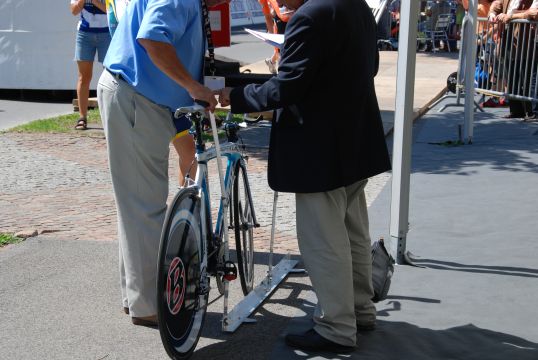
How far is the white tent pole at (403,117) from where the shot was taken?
578 centimetres

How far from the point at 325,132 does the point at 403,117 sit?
1.63 m

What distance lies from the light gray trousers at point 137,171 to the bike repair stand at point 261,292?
43 cm

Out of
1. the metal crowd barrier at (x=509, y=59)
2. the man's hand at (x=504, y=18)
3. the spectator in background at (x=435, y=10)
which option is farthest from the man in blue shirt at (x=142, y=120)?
the spectator in background at (x=435, y=10)

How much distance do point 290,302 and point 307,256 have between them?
909 mm

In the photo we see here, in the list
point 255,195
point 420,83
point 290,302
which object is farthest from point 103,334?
point 420,83

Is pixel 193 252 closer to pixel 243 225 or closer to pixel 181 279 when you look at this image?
pixel 181 279

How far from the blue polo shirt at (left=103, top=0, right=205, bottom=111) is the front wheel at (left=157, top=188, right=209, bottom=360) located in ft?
1.80

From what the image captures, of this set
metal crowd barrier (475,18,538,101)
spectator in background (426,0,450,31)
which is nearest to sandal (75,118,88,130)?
metal crowd barrier (475,18,538,101)

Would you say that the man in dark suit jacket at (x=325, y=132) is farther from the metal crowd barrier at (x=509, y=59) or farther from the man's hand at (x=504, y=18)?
the man's hand at (x=504, y=18)

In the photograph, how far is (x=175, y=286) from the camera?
4.35 meters

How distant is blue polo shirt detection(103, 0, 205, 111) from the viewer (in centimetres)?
457

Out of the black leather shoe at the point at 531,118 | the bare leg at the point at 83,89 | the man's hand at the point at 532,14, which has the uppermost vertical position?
the man's hand at the point at 532,14

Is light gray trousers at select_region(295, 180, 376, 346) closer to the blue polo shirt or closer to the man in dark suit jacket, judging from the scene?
the man in dark suit jacket

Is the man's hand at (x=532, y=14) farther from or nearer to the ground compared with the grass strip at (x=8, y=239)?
farther from the ground
